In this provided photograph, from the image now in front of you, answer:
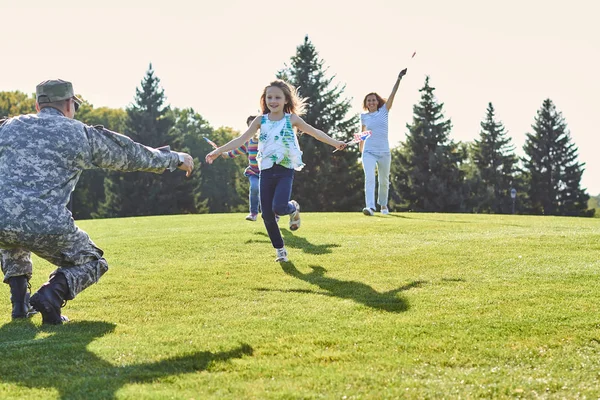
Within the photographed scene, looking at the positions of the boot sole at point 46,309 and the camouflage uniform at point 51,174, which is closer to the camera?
the camouflage uniform at point 51,174

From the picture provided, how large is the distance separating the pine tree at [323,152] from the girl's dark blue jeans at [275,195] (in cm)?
4168

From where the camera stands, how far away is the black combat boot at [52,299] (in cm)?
520

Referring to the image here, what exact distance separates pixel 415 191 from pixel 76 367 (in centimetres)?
5593

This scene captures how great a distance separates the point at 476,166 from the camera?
70.0m

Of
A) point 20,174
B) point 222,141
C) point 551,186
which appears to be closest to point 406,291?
point 20,174

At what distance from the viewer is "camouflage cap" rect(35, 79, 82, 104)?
17.7 feet

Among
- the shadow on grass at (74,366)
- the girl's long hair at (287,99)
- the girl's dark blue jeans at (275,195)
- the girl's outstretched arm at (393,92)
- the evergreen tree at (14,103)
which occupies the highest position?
the evergreen tree at (14,103)

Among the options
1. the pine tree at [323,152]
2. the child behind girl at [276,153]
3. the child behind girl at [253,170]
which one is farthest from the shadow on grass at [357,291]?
the pine tree at [323,152]

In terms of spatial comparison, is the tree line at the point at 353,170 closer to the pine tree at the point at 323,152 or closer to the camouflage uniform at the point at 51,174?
the pine tree at the point at 323,152

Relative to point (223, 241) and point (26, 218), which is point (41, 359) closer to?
point (26, 218)

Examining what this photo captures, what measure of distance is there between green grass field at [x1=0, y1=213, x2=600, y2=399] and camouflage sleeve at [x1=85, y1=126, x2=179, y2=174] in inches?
50.9

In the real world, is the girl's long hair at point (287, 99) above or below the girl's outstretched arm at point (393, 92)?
below

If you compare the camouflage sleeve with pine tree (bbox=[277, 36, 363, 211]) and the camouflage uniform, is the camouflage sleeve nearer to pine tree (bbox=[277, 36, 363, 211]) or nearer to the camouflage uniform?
the camouflage uniform

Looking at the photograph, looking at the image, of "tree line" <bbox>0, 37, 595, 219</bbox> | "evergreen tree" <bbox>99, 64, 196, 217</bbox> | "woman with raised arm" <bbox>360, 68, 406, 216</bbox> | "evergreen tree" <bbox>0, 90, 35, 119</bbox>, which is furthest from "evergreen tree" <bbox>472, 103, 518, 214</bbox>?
"woman with raised arm" <bbox>360, 68, 406, 216</bbox>
